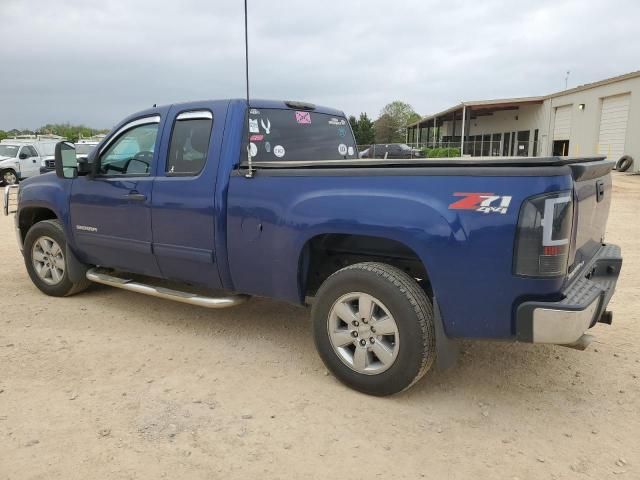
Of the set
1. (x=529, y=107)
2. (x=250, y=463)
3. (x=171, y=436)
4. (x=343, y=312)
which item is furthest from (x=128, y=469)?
(x=529, y=107)

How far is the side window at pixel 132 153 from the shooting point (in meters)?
4.49

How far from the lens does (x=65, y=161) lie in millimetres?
4793

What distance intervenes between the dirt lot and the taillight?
96 centimetres

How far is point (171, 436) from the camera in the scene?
292 cm

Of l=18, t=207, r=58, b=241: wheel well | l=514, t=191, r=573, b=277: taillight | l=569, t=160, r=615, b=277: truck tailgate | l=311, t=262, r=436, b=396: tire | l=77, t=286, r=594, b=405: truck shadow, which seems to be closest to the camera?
l=514, t=191, r=573, b=277: taillight

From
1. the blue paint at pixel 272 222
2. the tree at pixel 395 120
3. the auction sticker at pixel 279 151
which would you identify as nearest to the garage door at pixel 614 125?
the blue paint at pixel 272 222

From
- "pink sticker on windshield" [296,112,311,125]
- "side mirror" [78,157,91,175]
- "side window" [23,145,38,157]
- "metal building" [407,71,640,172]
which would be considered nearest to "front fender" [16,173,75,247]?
"side mirror" [78,157,91,175]

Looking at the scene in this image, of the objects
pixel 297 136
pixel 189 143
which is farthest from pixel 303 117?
pixel 189 143

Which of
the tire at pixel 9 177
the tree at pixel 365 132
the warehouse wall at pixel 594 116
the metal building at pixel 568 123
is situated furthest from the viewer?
the tree at pixel 365 132

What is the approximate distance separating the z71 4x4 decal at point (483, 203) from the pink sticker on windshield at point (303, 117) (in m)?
2.18

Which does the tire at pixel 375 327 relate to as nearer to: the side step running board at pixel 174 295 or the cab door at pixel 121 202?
the side step running board at pixel 174 295

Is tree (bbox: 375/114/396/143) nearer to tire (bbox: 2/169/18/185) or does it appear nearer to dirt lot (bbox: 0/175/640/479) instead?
tire (bbox: 2/169/18/185)

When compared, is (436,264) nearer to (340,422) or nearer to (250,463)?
(340,422)

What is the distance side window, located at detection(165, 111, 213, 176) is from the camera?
4.09 metres
